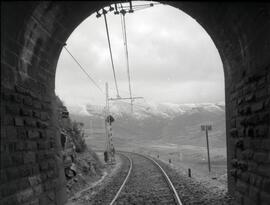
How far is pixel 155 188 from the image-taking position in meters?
13.7

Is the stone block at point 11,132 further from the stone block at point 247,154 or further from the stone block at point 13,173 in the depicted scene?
the stone block at point 247,154

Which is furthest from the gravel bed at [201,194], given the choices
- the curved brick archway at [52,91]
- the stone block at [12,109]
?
the stone block at [12,109]

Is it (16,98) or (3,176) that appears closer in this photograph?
(3,176)

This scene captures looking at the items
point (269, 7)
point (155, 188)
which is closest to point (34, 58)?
point (269, 7)

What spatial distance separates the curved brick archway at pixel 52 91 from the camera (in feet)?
22.4

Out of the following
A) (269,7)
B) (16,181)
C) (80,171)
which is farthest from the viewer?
(80,171)

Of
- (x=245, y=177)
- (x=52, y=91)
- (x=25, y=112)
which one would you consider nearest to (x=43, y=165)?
(x=25, y=112)

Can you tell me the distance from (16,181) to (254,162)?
4936 millimetres

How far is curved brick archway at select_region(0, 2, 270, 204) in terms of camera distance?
683cm

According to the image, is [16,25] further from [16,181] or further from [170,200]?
[170,200]

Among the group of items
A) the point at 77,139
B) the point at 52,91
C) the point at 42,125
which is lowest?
the point at 77,139

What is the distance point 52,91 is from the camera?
995 cm

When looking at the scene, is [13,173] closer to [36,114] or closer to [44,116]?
[36,114]

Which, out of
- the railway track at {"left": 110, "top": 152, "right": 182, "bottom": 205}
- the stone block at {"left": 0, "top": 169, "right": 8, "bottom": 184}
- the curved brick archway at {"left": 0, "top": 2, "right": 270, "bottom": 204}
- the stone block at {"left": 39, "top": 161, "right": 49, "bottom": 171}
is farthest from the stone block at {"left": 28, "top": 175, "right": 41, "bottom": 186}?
the railway track at {"left": 110, "top": 152, "right": 182, "bottom": 205}
